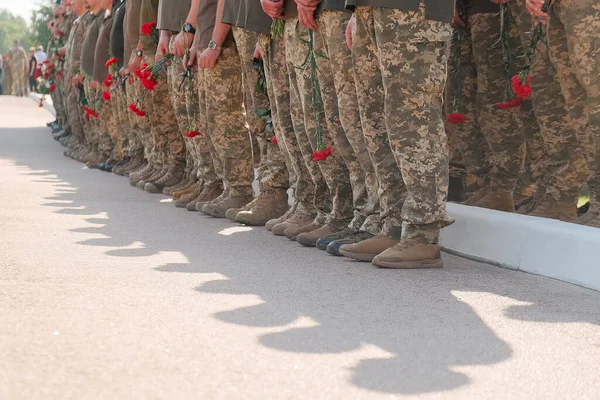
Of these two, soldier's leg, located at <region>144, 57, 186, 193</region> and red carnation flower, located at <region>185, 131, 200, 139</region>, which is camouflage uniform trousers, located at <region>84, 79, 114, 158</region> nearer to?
soldier's leg, located at <region>144, 57, 186, 193</region>

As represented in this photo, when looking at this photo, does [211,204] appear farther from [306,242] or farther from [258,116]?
[306,242]

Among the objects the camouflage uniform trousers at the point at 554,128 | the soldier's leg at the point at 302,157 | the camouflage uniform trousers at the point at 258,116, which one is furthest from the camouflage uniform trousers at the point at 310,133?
the camouflage uniform trousers at the point at 554,128

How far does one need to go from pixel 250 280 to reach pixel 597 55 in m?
2.06

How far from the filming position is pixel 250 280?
16.5ft

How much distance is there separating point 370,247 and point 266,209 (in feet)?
6.94

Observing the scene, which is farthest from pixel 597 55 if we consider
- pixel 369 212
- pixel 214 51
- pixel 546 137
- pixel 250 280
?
pixel 214 51

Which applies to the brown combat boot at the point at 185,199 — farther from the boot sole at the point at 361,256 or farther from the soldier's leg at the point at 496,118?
the boot sole at the point at 361,256

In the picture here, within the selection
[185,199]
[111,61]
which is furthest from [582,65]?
[111,61]

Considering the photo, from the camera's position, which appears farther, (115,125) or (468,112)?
(115,125)

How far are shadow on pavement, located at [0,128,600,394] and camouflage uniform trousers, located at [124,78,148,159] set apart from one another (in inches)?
146

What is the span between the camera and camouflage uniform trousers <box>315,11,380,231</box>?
5.95 metres

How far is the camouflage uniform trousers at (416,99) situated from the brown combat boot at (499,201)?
158 cm

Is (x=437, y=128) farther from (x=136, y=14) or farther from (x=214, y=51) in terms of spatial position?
(x=136, y=14)

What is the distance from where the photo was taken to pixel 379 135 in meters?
5.75
